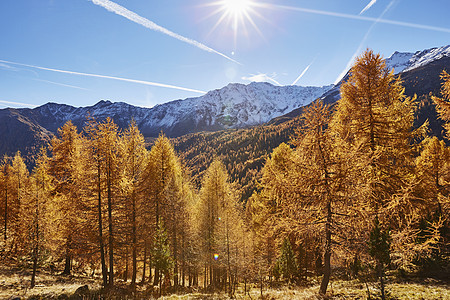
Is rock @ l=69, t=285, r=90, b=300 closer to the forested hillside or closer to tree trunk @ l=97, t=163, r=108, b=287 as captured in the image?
the forested hillside

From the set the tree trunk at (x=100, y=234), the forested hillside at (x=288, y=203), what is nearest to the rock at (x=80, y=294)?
the forested hillside at (x=288, y=203)

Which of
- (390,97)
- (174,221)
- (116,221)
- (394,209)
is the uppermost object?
(390,97)

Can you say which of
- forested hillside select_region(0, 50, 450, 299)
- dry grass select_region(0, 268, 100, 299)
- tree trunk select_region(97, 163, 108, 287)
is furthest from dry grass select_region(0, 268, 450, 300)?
tree trunk select_region(97, 163, 108, 287)

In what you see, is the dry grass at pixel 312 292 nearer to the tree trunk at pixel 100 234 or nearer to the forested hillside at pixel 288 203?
the forested hillside at pixel 288 203

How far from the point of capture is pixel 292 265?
20.8m

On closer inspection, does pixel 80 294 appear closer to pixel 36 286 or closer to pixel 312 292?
pixel 36 286

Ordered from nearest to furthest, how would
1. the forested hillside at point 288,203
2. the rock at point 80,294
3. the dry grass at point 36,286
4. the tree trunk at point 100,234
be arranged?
the forested hillside at point 288,203, the rock at point 80,294, the dry grass at point 36,286, the tree trunk at point 100,234

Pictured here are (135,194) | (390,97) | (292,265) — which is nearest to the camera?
(390,97)

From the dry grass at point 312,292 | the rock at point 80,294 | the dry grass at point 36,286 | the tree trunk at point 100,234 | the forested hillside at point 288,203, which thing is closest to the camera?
the forested hillside at point 288,203

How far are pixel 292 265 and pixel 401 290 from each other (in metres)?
10.4

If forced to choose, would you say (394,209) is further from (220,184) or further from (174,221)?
(220,184)

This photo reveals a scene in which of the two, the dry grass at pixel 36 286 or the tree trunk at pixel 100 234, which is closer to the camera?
the dry grass at pixel 36 286

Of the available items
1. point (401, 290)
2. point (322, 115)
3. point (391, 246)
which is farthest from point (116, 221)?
point (401, 290)

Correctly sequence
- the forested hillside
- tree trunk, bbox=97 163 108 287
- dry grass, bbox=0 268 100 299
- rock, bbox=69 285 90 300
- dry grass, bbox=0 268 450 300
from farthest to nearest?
tree trunk, bbox=97 163 108 287 → dry grass, bbox=0 268 100 299 → rock, bbox=69 285 90 300 → dry grass, bbox=0 268 450 300 → the forested hillside
